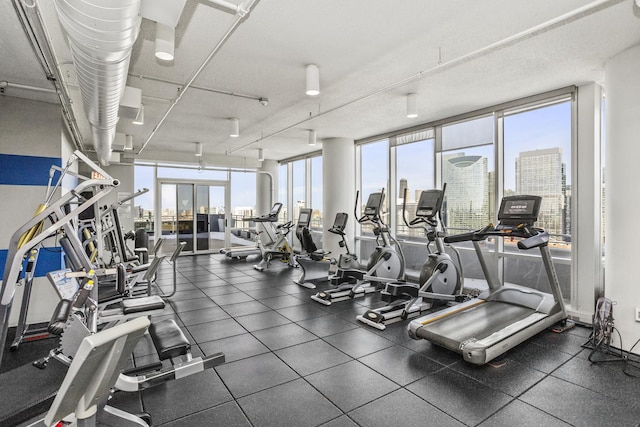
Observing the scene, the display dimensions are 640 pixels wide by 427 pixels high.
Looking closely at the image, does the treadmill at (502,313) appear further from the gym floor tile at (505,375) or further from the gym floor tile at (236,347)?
the gym floor tile at (236,347)

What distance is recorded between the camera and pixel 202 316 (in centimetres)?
441

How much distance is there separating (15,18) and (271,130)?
14.8ft

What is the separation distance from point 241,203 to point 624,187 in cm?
936

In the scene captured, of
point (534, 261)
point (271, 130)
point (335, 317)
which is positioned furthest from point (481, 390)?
point (271, 130)

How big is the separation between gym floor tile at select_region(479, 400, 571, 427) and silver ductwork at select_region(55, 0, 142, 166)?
128 inches

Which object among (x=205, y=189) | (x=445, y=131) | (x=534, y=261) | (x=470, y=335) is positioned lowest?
(x=470, y=335)

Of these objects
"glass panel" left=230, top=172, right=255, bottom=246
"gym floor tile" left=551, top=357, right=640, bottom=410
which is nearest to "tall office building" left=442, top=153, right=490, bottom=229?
"gym floor tile" left=551, top=357, right=640, bottom=410

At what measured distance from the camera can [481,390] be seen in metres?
2.64

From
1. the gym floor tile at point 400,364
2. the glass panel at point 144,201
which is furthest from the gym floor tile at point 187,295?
the glass panel at point 144,201

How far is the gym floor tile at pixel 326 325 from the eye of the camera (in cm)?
386

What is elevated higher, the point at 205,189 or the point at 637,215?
the point at 205,189

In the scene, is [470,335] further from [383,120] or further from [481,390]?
[383,120]

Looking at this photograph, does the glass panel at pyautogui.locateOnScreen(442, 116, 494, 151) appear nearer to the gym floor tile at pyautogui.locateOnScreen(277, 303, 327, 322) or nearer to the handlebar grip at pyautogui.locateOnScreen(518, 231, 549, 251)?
the handlebar grip at pyautogui.locateOnScreen(518, 231, 549, 251)

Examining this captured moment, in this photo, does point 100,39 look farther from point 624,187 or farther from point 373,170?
point 373,170
